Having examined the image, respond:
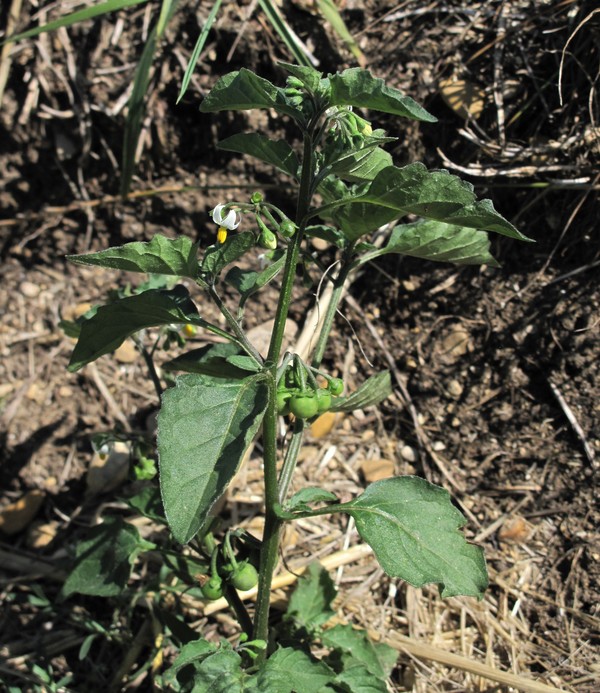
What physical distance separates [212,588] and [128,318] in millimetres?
680

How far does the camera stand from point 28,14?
3.05m

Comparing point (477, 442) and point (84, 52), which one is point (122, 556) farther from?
point (84, 52)

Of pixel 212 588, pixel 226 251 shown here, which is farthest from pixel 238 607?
pixel 226 251

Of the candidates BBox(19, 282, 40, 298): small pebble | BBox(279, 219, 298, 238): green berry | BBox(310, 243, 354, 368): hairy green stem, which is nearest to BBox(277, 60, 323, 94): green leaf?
BBox(279, 219, 298, 238): green berry

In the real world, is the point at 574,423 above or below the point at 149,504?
below

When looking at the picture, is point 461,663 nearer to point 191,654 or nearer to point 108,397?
point 191,654

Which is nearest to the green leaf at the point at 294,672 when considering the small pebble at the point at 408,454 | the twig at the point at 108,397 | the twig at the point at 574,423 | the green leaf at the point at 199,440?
the green leaf at the point at 199,440

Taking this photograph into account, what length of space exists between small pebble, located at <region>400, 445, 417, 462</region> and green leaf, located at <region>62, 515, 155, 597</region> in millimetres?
1071

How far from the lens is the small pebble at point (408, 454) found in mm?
2639

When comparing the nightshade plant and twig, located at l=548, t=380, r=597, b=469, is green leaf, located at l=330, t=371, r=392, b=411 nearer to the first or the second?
the nightshade plant

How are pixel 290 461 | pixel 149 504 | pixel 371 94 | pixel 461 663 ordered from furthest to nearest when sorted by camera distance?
pixel 461 663 < pixel 149 504 < pixel 290 461 < pixel 371 94

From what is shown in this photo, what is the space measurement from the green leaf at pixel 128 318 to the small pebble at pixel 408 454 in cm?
136

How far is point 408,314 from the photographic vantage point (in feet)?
8.93

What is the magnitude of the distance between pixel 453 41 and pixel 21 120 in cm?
182
